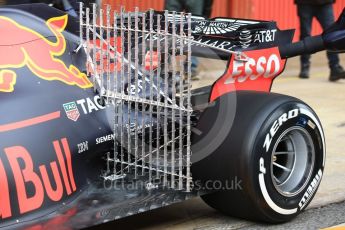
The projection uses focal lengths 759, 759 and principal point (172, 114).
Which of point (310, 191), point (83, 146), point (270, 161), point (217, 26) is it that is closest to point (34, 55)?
point (83, 146)

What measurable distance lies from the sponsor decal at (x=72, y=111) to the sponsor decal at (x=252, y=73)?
772 mm

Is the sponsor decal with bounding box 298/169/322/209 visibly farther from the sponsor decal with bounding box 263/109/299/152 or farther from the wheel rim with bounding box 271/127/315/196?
the sponsor decal with bounding box 263/109/299/152

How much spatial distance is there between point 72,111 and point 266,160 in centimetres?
108

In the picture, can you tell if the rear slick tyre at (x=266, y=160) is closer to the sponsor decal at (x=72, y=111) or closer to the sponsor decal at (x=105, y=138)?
the sponsor decal at (x=105, y=138)

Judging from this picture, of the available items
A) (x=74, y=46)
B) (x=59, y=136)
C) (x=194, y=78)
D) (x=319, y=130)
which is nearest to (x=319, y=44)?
(x=319, y=130)

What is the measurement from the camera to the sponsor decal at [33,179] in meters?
3.55

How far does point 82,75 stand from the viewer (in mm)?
4301

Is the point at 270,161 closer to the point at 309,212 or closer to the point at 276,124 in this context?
the point at 276,124

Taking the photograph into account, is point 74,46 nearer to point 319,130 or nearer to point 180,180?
point 180,180

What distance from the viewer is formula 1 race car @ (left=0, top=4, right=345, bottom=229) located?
3.79 meters

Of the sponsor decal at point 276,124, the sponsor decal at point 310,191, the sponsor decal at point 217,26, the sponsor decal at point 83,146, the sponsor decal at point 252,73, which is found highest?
the sponsor decal at point 217,26

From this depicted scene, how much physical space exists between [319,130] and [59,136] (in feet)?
5.03

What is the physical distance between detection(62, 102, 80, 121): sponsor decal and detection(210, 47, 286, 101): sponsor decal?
0.77 meters

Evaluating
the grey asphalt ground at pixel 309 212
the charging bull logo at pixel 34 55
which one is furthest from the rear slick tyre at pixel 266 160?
the charging bull logo at pixel 34 55
